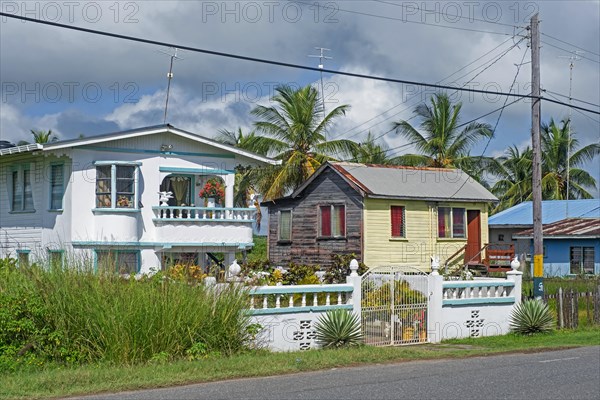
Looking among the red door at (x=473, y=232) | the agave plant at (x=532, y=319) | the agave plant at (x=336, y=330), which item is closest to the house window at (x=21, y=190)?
the agave plant at (x=336, y=330)

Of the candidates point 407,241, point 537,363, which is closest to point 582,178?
point 407,241

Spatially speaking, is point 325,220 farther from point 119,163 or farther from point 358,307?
point 358,307

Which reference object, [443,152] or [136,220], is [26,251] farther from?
[443,152]

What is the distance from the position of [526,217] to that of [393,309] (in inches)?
1169

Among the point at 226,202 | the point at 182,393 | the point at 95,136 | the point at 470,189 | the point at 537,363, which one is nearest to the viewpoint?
the point at 182,393

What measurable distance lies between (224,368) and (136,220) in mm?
14182

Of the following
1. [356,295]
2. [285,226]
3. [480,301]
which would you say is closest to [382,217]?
[285,226]

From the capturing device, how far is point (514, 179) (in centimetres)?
5844

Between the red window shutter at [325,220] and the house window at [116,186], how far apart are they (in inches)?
504

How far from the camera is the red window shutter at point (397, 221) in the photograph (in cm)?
3797

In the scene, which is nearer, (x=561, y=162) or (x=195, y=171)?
(x=195, y=171)

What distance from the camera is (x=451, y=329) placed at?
21.5 metres

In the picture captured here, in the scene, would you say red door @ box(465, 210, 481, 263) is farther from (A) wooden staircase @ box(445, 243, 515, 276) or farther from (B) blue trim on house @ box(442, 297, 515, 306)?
(B) blue trim on house @ box(442, 297, 515, 306)

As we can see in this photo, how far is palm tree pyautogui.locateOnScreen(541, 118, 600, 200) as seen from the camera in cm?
5453
